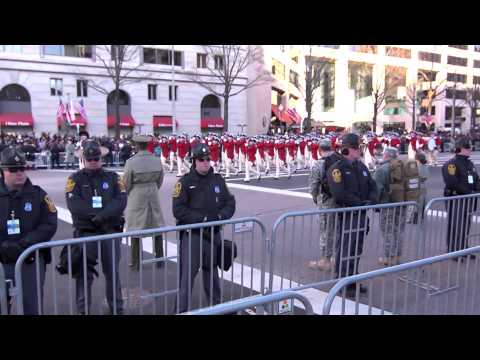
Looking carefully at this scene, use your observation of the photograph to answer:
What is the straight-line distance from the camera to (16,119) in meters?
36.3

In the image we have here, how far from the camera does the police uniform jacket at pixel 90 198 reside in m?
4.30

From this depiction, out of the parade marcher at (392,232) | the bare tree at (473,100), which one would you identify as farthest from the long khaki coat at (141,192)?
the bare tree at (473,100)

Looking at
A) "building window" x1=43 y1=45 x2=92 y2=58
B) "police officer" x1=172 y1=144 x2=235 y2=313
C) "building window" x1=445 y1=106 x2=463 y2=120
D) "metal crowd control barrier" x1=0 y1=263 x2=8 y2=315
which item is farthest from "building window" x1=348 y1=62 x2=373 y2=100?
"metal crowd control barrier" x1=0 y1=263 x2=8 y2=315

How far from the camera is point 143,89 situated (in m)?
42.7

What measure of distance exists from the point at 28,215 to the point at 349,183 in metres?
3.54

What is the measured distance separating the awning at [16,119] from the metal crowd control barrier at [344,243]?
117 feet

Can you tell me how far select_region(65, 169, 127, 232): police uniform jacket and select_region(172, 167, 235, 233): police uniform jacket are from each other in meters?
0.59

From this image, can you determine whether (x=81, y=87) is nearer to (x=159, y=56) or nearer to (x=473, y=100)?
(x=159, y=56)

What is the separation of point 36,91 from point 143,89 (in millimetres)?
9676

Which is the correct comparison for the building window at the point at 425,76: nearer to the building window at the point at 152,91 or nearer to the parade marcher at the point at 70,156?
the building window at the point at 152,91

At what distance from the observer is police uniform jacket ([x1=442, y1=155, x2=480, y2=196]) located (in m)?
6.52

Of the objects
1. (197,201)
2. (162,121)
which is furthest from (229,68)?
(197,201)
